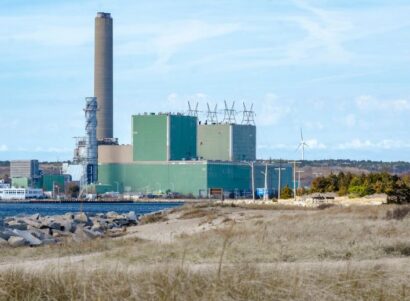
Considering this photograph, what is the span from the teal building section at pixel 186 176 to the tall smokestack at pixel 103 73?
1230 cm

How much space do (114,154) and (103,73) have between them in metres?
15.6

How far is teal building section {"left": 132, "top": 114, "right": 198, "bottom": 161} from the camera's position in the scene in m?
143

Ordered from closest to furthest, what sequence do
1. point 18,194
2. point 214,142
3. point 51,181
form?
point 214,142 < point 18,194 < point 51,181

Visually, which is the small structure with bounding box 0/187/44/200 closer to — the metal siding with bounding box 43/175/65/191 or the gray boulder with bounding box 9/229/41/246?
the metal siding with bounding box 43/175/65/191

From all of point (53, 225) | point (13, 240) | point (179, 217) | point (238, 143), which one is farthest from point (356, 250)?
point (238, 143)

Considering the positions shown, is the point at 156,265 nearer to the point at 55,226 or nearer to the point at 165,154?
the point at 55,226

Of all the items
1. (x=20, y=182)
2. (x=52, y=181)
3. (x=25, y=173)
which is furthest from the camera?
(x=25, y=173)

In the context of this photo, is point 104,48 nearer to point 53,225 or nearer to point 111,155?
point 111,155

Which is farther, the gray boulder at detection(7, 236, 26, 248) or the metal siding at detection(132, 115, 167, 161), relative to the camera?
the metal siding at detection(132, 115, 167, 161)

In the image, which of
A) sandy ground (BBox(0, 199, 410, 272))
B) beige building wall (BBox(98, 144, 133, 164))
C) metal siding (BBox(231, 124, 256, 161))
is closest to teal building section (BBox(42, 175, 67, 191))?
beige building wall (BBox(98, 144, 133, 164))

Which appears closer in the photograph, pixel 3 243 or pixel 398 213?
pixel 3 243

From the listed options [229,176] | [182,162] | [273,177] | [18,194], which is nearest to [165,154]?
[182,162]

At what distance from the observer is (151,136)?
145 metres

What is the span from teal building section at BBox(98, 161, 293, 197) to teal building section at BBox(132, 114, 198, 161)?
1.49 metres
